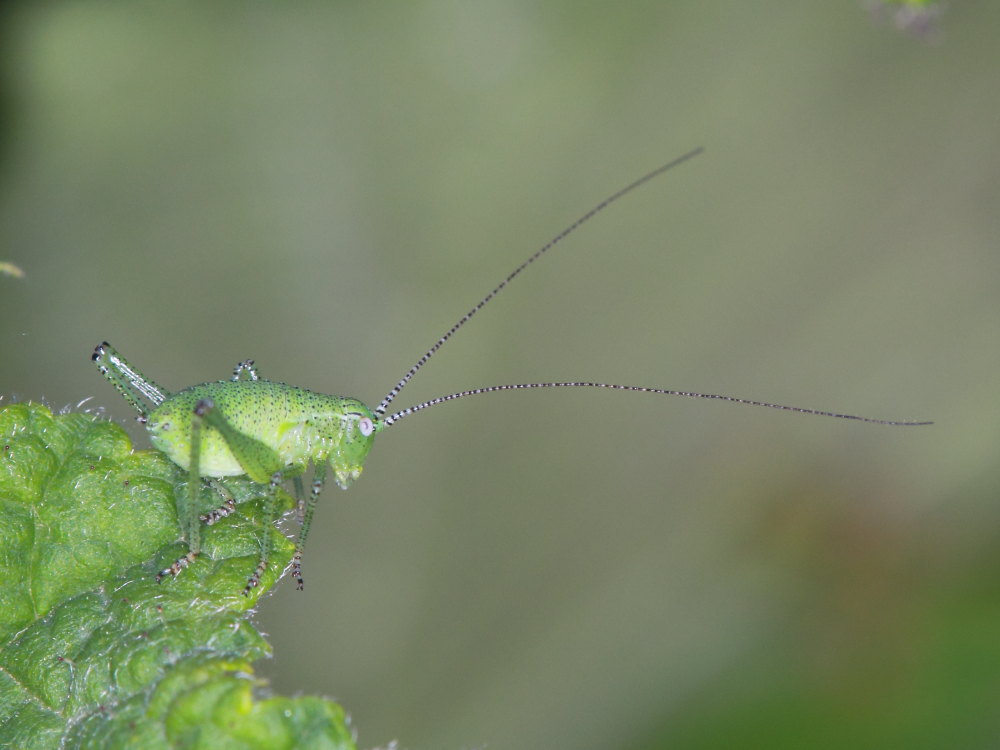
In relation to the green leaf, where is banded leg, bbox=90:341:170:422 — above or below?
above

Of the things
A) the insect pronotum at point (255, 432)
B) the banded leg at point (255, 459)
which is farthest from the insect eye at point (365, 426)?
the banded leg at point (255, 459)

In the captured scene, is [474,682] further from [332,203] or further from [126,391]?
[332,203]

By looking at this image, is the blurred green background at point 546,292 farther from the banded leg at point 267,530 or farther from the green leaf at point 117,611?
the green leaf at point 117,611

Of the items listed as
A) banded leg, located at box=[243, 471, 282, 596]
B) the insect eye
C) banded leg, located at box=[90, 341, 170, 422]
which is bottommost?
banded leg, located at box=[243, 471, 282, 596]

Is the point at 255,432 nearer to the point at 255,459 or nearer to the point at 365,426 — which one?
the point at 255,459

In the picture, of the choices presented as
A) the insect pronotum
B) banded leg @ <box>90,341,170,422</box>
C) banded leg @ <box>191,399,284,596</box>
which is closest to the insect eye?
the insect pronotum

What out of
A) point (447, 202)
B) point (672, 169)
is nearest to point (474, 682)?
point (447, 202)

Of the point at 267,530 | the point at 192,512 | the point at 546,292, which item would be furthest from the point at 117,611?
the point at 546,292

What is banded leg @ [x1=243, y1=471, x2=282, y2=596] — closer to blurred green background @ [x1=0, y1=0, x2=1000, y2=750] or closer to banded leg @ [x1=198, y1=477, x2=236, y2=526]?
banded leg @ [x1=198, y1=477, x2=236, y2=526]
